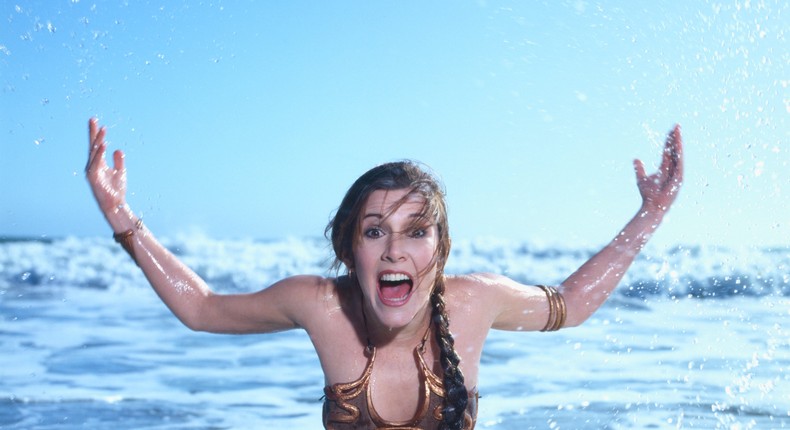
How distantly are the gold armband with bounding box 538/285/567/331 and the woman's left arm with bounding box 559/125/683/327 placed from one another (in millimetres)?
19

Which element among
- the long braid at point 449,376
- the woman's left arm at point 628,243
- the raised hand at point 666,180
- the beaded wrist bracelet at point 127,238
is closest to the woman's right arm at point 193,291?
the beaded wrist bracelet at point 127,238

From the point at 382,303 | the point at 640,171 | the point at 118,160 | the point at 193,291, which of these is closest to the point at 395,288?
the point at 382,303

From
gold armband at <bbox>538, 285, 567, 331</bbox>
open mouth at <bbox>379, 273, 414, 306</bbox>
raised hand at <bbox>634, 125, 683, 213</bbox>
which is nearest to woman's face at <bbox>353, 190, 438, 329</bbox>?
open mouth at <bbox>379, 273, 414, 306</bbox>

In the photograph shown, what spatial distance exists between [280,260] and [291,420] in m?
8.61

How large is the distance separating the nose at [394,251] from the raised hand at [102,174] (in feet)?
3.03

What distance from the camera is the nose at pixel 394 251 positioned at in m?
2.56

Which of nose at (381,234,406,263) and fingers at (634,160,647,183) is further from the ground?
fingers at (634,160,647,183)

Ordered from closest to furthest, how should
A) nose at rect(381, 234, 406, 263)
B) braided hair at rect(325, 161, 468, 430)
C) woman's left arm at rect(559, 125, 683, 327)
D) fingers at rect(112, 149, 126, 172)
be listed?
nose at rect(381, 234, 406, 263), braided hair at rect(325, 161, 468, 430), fingers at rect(112, 149, 126, 172), woman's left arm at rect(559, 125, 683, 327)

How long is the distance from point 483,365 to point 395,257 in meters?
3.95

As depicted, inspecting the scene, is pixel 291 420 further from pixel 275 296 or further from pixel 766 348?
pixel 766 348

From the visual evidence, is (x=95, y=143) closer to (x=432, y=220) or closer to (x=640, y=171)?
(x=432, y=220)

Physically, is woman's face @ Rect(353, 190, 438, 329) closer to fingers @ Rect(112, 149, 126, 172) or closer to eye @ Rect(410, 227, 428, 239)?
eye @ Rect(410, 227, 428, 239)

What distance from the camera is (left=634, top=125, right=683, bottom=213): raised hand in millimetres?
3195

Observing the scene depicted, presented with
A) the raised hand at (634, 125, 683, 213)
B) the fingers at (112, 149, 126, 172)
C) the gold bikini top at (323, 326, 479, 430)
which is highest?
the fingers at (112, 149, 126, 172)
